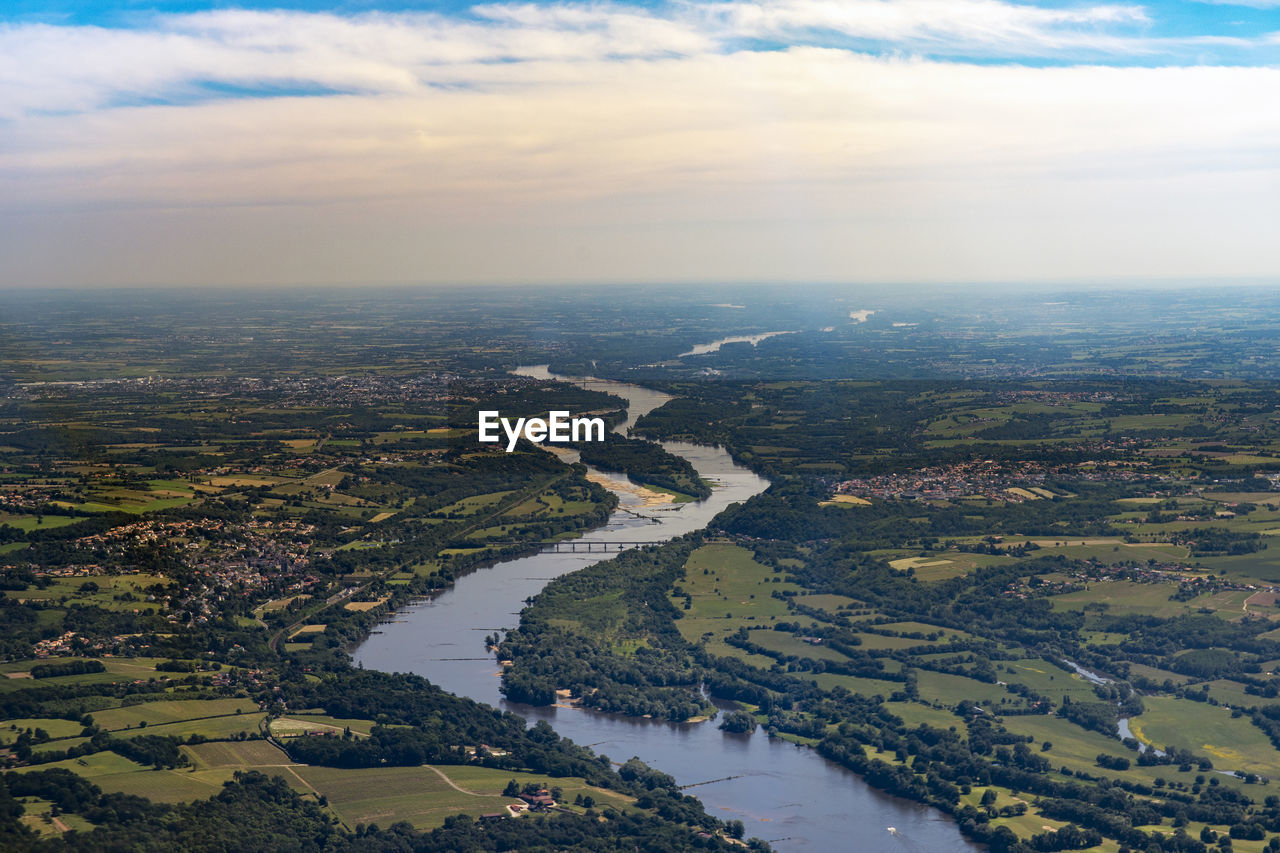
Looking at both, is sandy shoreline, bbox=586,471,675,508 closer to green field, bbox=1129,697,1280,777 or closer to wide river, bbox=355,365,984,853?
wide river, bbox=355,365,984,853

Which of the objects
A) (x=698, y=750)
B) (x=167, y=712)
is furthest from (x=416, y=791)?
(x=167, y=712)

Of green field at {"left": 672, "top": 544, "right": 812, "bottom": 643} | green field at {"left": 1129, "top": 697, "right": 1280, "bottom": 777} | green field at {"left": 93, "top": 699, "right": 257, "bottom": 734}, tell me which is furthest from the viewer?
green field at {"left": 672, "top": 544, "right": 812, "bottom": 643}

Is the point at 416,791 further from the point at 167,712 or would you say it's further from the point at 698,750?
the point at 167,712

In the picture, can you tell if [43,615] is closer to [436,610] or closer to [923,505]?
[436,610]

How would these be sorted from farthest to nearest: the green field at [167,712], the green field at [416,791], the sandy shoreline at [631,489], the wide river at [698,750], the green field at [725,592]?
the sandy shoreline at [631,489], the green field at [725,592], the green field at [167,712], the wide river at [698,750], the green field at [416,791]

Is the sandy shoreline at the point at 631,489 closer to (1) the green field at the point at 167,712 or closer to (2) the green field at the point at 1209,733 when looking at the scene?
(1) the green field at the point at 167,712

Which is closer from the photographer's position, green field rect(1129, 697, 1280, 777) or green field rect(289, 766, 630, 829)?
green field rect(289, 766, 630, 829)

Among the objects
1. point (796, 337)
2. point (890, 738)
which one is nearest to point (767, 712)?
point (890, 738)

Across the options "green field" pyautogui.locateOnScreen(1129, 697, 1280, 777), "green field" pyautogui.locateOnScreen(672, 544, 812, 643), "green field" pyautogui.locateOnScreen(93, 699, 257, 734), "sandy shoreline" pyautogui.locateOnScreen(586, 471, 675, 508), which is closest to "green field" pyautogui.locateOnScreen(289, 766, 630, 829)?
"green field" pyautogui.locateOnScreen(93, 699, 257, 734)

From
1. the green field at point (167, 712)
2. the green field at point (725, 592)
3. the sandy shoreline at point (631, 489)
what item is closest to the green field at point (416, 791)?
the green field at point (167, 712)
